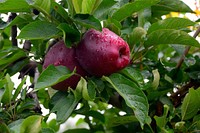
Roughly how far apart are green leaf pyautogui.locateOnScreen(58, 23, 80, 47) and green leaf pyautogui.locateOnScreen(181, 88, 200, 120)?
26 centimetres

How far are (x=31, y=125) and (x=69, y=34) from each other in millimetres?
203

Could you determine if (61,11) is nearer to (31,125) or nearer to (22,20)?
(22,20)

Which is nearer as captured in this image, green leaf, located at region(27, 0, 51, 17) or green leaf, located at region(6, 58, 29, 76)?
green leaf, located at region(27, 0, 51, 17)

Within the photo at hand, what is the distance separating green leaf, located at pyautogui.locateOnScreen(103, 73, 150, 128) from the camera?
29.1 inches

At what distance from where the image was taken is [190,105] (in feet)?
2.90

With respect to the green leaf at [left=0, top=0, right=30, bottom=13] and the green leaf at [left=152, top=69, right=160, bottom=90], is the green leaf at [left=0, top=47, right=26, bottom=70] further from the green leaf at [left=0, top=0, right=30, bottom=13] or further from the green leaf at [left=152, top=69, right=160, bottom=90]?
the green leaf at [left=152, top=69, right=160, bottom=90]

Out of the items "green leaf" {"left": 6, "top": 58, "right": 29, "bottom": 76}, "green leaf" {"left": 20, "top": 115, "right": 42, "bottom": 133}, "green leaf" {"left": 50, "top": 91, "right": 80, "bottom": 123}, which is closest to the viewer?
"green leaf" {"left": 20, "top": 115, "right": 42, "bottom": 133}

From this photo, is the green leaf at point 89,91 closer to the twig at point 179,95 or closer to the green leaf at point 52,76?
the green leaf at point 52,76

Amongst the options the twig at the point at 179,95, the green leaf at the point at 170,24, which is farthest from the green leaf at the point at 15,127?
the twig at the point at 179,95

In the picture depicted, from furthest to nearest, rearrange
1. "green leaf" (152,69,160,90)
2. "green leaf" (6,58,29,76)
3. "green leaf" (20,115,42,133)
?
"green leaf" (6,58,29,76) < "green leaf" (152,69,160,90) < "green leaf" (20,115,42,133)

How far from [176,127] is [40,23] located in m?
0.35

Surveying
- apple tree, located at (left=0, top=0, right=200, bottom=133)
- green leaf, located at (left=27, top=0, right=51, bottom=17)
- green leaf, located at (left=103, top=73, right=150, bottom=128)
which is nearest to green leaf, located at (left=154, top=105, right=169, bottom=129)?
apple tree, located at (left=0, top=0, right=200, bottom=133)

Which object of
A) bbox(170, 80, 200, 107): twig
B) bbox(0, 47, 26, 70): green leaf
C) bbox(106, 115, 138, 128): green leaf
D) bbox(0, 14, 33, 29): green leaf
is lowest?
bbox(170, 80, 200, 107): twig

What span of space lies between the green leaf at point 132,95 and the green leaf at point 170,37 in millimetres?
115
